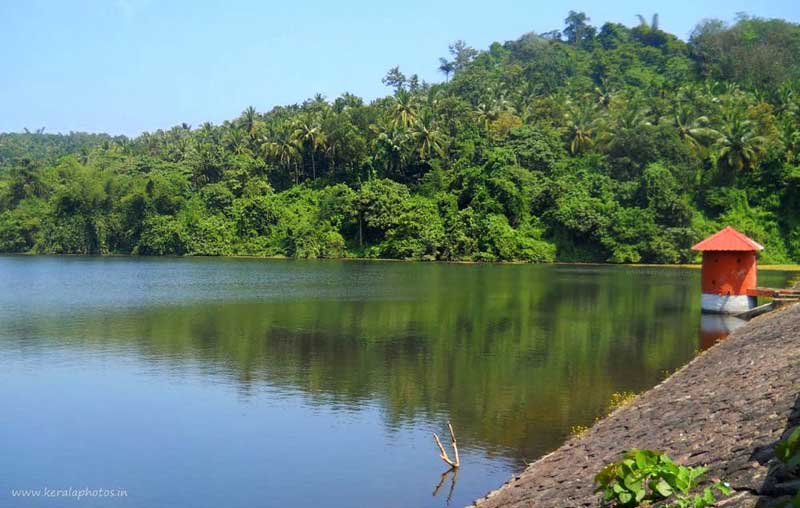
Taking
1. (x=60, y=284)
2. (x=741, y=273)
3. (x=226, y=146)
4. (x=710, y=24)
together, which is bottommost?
(x=60, y=284)

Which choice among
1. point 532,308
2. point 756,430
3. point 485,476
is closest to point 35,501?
point 485,476

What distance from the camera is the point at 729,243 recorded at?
3444cm

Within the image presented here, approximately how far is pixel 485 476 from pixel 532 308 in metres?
25.7

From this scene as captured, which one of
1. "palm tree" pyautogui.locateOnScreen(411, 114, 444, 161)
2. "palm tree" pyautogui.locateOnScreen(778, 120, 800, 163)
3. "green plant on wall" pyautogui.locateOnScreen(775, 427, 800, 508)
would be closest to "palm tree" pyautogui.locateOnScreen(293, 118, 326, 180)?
"palm tree" pyautogui.locateOnScreen(411, 114, 444, 161)

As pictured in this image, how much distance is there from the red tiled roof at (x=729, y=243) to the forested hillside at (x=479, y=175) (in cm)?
3734

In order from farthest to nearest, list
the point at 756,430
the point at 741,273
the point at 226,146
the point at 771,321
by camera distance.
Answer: the point at 226,146 → the point at 741,273 → the point at 771,321 → the point at 756,430

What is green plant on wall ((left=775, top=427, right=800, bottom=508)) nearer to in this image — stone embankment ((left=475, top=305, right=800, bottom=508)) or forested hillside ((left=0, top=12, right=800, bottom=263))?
stone embankment ((left=475, top=305, right=800, bottom=508))

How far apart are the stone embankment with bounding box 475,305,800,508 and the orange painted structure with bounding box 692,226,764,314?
52.5 ft

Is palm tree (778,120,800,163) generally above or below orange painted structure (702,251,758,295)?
above

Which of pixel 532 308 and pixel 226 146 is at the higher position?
pixel 226 146

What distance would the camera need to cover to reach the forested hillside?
73312 mm

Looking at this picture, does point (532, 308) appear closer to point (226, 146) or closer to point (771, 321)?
point (771, 321)

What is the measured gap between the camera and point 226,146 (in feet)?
342

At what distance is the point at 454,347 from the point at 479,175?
53.8 meters
